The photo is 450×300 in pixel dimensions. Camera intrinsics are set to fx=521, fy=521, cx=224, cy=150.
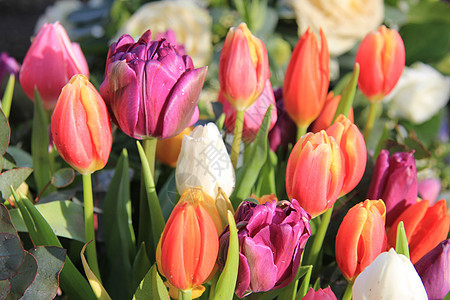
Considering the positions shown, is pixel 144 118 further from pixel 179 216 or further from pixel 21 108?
pixel 21 108

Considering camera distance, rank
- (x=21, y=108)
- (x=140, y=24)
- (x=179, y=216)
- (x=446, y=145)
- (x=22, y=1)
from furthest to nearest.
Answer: (x=22, y=1) → (x=446, y=145) → (x=140, y=24) → (x=21, y=108) → (x=179, y=216)

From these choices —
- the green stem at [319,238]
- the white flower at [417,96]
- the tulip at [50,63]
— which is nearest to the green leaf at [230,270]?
the green stem at [319,238]

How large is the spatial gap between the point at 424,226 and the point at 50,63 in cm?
32

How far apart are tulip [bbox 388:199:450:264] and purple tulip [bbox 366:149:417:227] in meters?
0.02

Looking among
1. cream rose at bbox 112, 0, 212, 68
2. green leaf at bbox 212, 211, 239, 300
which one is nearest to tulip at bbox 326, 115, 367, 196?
green leaf at bbox 212, 211, 239, 300

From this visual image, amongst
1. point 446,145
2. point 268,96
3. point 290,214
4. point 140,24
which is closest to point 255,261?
point 290,214

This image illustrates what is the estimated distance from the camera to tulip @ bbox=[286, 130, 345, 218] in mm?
329

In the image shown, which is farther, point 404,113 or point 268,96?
point 404,113

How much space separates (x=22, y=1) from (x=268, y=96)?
80.4 inches

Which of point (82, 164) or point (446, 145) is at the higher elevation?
point (82, 164)

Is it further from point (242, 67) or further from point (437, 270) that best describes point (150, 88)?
point (437, 270)

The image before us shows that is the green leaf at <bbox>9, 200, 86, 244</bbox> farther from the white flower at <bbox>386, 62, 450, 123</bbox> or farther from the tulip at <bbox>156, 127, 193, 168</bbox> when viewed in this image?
the white flower at <bbox>386, 62, 450, 123</bbox>

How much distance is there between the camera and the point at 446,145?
1111 millimetres

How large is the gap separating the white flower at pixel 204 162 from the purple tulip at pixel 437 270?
15cm
